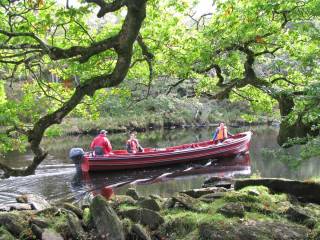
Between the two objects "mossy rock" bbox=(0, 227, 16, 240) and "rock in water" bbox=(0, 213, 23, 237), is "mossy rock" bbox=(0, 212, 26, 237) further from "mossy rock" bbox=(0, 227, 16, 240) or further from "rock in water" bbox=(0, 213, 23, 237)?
"mossy rock" bbox=(0, 227, 16, 240)

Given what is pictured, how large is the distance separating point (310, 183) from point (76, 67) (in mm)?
5423

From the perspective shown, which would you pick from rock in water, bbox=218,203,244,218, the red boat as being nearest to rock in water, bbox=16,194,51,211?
rock in water, bbox=218,203,244,218

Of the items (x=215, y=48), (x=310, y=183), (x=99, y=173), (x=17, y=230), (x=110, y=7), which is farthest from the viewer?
(x=99, y=173)

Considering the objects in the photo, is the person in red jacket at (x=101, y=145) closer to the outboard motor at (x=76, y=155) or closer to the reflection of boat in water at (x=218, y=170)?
the outboard motor at (x=76, y=155)

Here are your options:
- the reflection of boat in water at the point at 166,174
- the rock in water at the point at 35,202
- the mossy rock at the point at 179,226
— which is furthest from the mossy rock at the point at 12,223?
the reflection of boat in water at the point at 166,174

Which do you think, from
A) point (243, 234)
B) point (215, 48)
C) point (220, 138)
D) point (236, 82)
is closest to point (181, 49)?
point (215, 48)

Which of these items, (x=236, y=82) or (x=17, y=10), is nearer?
(x=17, y=10)

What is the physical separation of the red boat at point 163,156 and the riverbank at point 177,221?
11.7 meters

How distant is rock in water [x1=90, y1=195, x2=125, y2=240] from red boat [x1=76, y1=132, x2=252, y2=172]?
1262cm

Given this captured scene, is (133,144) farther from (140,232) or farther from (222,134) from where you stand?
(140,232)

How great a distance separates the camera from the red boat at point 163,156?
20.2 m

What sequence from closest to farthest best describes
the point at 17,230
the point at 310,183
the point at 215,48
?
1. the point at 17,230
2. the point at 310,183
3. the point at 215,48

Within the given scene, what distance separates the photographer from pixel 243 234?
22.4 ft

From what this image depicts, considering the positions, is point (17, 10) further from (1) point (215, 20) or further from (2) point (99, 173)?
(2) point (99, 173)
